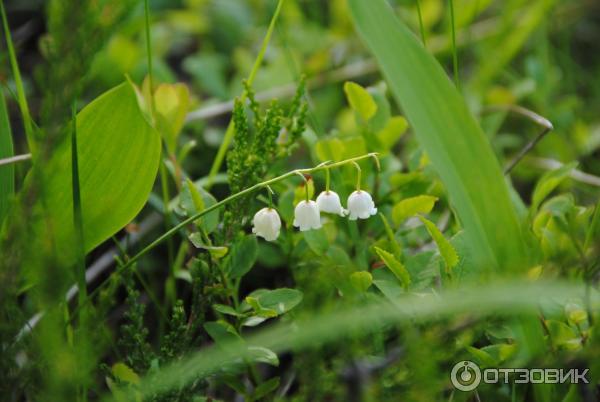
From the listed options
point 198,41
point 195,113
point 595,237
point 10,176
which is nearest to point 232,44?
point 198,41

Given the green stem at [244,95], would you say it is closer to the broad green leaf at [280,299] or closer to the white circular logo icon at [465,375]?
the broad green leaf at [280,299]

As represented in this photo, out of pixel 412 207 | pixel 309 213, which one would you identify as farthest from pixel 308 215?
pixel 412 207

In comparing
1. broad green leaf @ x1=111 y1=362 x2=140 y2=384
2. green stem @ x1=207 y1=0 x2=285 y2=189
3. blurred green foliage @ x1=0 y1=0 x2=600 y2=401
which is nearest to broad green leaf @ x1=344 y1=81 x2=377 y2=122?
blurred green foliage @ x1=0 y1=0 x2=600 y2=401

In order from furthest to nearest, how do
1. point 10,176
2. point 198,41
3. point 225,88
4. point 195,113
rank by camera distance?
point 198,41 → point 225,88 → point 195,113 → point 10,176

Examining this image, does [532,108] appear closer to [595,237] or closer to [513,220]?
[595,237]

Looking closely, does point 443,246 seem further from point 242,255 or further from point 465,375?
point 242,255

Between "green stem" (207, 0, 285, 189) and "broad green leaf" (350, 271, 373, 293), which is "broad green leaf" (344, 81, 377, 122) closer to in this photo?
"green stem" (207, 0, 285, 189)

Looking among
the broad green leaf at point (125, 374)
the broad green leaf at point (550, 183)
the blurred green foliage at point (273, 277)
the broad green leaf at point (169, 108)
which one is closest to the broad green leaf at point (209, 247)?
the blurred green foliage at point (273, 277)
